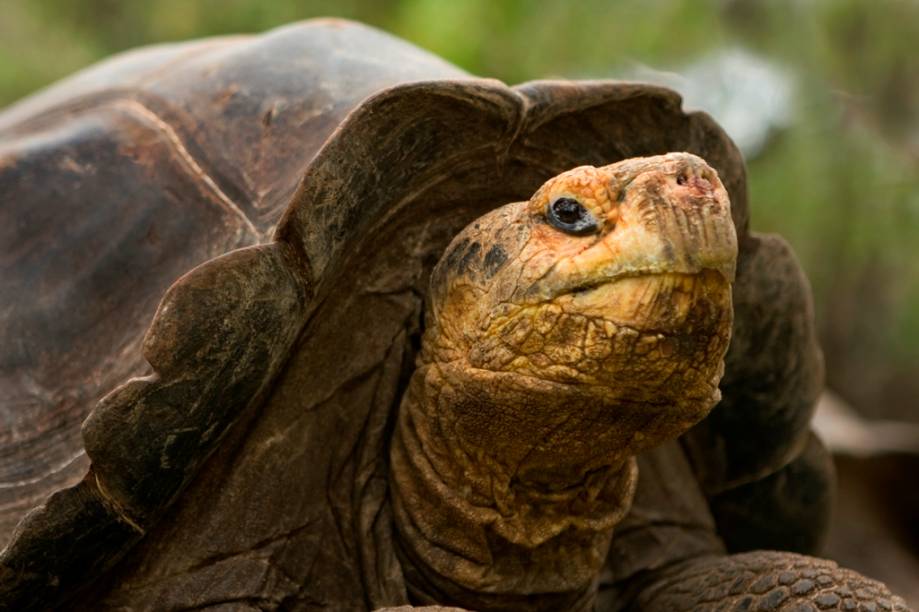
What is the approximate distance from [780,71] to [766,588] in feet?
26.5

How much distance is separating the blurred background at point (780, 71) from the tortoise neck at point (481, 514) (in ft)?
21.3

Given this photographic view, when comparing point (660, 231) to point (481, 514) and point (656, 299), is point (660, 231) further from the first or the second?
point (481, 514)

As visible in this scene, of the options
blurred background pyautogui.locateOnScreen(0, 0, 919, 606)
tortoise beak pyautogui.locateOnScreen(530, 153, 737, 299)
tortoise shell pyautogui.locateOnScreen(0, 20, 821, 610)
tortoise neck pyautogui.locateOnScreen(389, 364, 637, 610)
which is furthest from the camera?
blurred background pyautogui.locateOnScreen(0, 0, 919, 606)

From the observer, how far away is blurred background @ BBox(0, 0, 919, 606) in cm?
984

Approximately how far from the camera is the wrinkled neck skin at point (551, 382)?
6.86 ft

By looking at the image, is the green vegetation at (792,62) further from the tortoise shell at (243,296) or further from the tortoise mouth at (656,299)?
the tortoise mouth at (656,299)

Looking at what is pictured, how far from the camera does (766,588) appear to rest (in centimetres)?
261

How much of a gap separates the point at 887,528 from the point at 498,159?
11.0 ft

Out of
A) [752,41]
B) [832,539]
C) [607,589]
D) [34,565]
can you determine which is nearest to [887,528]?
[832,539]

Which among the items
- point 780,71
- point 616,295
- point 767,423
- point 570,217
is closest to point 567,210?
point 570,217

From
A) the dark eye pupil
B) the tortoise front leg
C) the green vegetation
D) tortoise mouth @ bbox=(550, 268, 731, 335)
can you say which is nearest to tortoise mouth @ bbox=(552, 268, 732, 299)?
tortoise mouth @ bbox=(550, 268, 731, 335)

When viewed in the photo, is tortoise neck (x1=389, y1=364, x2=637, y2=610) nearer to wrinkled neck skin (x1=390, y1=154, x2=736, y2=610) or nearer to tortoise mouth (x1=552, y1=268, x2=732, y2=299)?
wrinkled neck skin (x1=390, y1=154, x2=736, y2=610)

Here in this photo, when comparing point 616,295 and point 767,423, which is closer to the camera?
point 616,295

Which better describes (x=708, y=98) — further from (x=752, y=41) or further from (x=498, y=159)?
(x=498, y=159)
